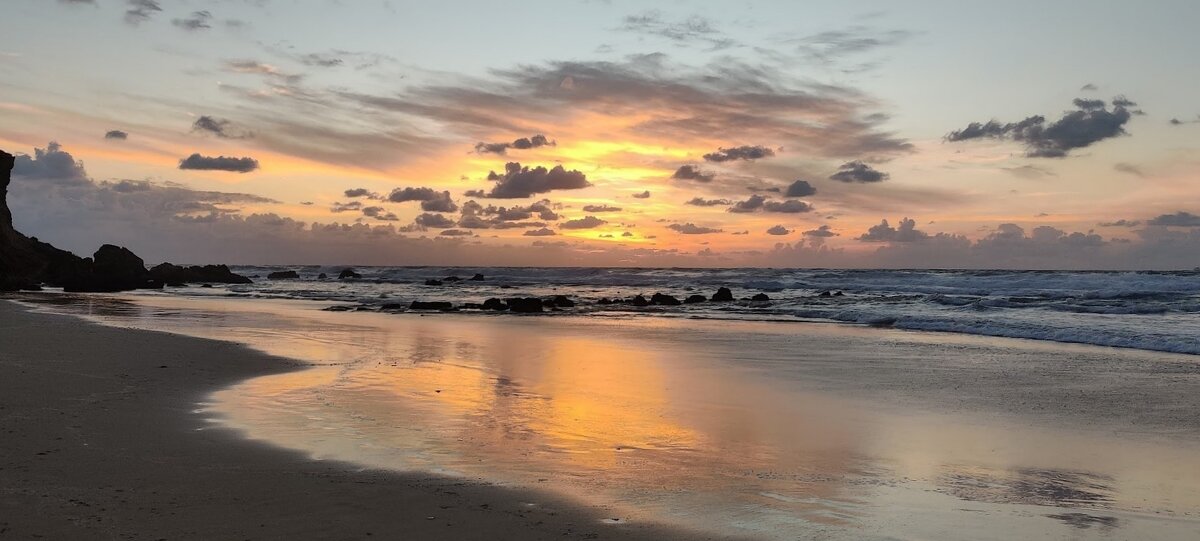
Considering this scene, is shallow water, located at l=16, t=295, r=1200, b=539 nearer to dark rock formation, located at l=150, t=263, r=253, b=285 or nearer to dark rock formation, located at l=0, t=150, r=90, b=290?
dark rock formation, located at l=0, t=150, r=90, b=290

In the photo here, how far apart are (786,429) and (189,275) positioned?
67888mm

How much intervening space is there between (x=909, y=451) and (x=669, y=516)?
3.90 metres

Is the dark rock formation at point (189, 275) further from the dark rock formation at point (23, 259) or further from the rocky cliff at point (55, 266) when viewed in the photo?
the dark rock formation at point (23, 259)

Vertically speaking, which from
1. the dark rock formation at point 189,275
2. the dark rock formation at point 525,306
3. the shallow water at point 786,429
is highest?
the dark rock formation at point 189,275

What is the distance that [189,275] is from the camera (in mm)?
67438

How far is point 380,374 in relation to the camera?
577 inches

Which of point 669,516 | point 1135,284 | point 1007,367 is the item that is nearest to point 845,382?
point 1007,367

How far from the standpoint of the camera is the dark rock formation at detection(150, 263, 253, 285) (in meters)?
63.3

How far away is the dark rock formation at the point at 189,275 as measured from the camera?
6328 cm

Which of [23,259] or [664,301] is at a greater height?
[23,259]

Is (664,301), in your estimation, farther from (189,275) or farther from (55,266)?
(189,275)

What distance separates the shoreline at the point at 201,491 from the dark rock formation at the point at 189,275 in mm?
58516

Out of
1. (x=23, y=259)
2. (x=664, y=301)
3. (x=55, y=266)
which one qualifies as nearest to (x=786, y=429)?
(x=664, y=301)

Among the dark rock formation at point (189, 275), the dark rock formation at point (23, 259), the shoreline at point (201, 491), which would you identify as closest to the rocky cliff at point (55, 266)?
the dark rock formation at point (23, 259)
